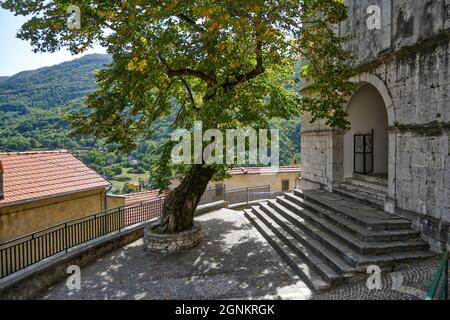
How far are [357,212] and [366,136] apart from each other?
480 cm

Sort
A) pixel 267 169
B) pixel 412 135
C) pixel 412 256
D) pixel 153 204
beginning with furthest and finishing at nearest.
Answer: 1. pixel 267 169
2. pixel 153 204
3. pixel 412 135
4. pixel 412 256

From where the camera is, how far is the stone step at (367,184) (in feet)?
31.7

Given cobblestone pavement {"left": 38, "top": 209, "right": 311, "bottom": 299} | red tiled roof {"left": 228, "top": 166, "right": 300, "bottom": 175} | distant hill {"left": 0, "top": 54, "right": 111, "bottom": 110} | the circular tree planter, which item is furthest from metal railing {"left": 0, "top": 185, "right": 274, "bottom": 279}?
distant hill {"left": 0, "top": 54, "right": 111, "bottom": 110}

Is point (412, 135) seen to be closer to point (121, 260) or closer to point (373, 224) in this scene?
point (373, 224)

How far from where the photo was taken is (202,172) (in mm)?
9570

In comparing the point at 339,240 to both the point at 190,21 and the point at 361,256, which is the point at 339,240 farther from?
the point at 190,21

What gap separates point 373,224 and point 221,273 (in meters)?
3.73

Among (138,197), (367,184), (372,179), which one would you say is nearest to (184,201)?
(367,184)

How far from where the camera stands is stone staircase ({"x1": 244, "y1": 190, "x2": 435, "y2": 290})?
20.7ft

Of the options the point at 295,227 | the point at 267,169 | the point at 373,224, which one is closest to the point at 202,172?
the point at 295,227

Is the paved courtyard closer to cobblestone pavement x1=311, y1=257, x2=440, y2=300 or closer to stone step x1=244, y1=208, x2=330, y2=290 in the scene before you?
cobblestone pavement x1=311, y1=257, x2=440, y2=300

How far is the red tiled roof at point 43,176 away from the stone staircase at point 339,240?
8003 mm

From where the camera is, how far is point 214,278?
6992 mm

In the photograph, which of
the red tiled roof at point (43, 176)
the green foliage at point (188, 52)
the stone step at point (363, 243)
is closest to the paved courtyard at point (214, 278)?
the stone step at point (363, 243)
